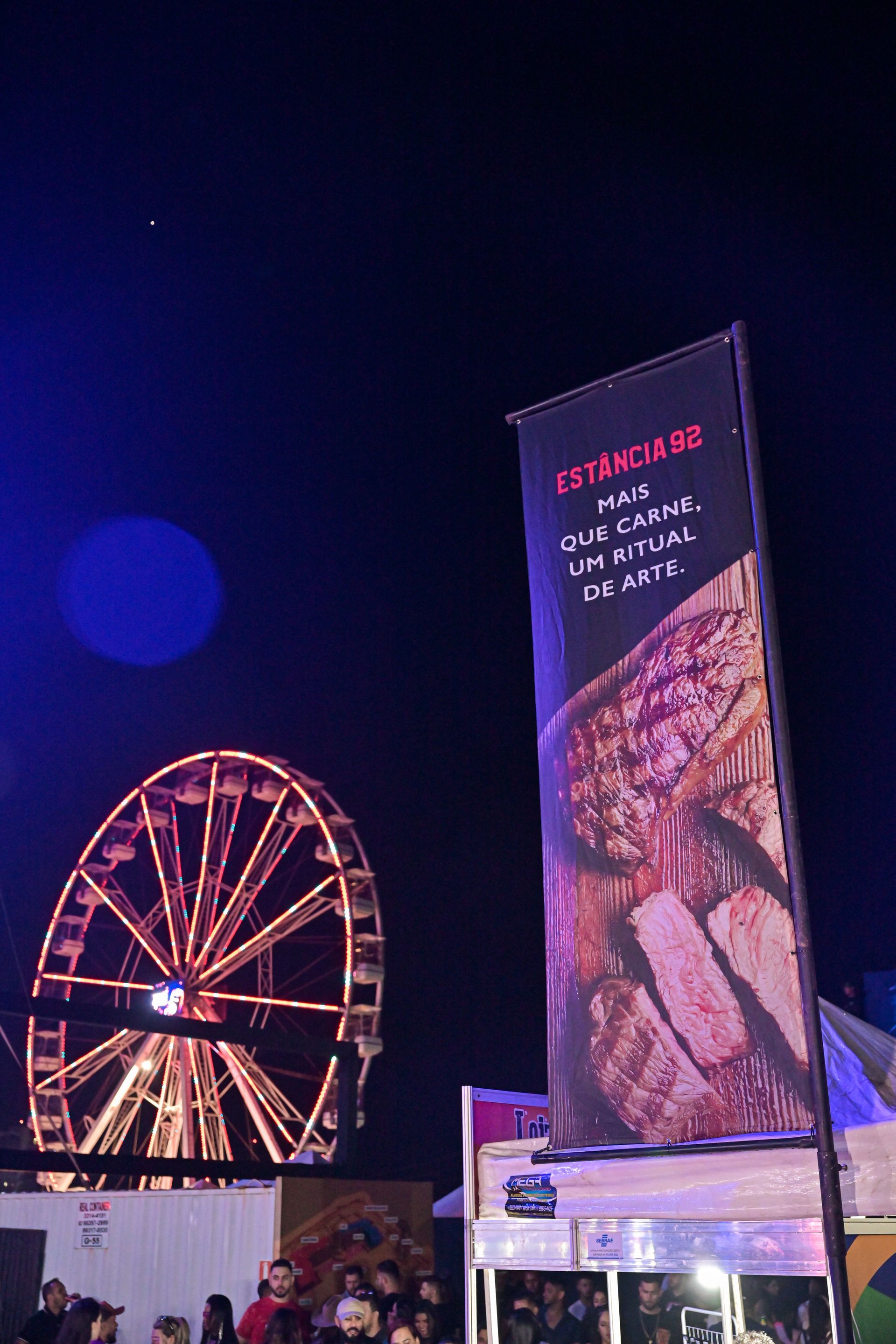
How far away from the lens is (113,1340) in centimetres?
1023

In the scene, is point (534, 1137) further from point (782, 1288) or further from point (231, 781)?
point (231, 781)

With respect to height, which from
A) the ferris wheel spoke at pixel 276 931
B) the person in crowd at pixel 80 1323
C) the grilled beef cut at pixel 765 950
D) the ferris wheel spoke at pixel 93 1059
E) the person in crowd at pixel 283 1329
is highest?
the ferris wheel spoke at pixel 276 931

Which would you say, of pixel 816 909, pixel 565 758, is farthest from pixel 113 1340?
pixel 816 909

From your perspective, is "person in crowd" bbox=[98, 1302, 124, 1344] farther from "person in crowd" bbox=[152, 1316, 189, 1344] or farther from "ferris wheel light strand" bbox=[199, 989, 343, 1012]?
"ferris wheel light strand" bbox=[199, 989, 343, 1012]

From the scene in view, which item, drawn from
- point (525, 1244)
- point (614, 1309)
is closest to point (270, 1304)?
point (525, 1244)

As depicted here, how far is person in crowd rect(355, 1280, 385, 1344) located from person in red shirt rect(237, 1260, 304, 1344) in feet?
1.88

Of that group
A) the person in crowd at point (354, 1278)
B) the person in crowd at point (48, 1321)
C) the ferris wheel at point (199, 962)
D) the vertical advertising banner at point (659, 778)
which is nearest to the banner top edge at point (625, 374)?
the vertical advertising banner at point (659, 778)

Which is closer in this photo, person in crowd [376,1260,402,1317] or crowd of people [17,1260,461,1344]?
crowd of people [17,1260,461,1344]

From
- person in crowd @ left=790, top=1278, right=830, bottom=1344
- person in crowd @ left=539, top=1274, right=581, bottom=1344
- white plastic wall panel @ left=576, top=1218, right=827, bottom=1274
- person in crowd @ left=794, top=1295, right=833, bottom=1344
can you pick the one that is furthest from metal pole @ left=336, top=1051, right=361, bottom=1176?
white plastic wall panel @ left=576, top=1218, right=827, bottom=1274

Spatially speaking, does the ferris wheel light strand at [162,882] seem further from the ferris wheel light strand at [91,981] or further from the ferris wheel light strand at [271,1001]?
the ferris wheel light strand at [271,1001]

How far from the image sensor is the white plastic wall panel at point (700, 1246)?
456cm

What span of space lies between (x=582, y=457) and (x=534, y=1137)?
12.9 ft

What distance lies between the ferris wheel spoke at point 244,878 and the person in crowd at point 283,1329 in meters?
11.3

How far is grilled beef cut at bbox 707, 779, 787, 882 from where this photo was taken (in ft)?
15.4
